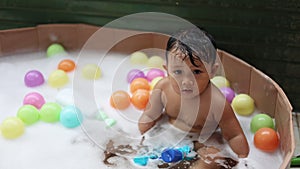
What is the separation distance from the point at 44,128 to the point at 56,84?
0.24 m

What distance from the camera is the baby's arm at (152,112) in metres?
1.50

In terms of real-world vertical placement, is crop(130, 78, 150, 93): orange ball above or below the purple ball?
above

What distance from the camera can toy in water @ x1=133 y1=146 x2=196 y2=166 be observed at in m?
1.38

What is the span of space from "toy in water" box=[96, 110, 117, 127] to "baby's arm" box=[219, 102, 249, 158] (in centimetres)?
34

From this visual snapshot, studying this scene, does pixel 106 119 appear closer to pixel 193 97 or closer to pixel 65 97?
pixel 65 97

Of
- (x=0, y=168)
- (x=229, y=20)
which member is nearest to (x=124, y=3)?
(x=229, y=20)

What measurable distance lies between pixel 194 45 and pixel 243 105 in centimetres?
36

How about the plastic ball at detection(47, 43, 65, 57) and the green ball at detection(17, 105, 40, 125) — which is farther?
the plastic ball at detection(47, 43, 65, 57)

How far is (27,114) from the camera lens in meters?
1.52

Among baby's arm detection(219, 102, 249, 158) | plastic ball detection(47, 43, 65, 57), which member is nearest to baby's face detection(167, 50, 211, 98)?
baby's arm detection(219, 102, 249, 158)

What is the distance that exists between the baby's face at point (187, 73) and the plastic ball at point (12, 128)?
18.2 inches

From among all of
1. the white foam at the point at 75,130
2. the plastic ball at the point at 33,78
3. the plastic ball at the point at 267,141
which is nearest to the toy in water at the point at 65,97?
the white foam at the point at 75,130

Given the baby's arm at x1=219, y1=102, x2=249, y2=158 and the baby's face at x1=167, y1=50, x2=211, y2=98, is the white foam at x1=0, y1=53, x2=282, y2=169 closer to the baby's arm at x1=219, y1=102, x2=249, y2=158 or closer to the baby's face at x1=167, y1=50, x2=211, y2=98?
the baby's arm at x1=219, y1=102, x2=249, y2=158

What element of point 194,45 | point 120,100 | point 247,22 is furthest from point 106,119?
point 247,22
